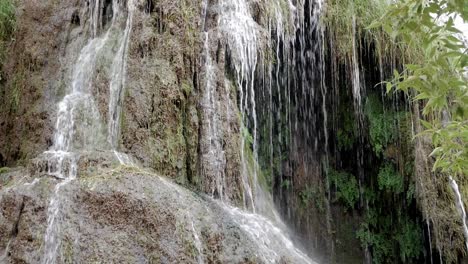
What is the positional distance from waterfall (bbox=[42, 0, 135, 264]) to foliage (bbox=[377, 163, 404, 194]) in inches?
199

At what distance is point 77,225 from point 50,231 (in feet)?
0.77

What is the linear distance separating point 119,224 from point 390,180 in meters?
5.82

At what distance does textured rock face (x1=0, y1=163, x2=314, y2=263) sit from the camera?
175 inches

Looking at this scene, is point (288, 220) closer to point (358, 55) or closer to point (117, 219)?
point (358, 55)

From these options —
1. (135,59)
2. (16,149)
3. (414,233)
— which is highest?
(135,59)

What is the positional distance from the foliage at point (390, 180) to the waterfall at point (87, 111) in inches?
199

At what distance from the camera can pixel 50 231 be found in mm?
4488

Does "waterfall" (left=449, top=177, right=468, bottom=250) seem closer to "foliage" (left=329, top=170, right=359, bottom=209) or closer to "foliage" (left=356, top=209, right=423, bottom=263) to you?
"foliage" (left=356, top=209, right=423, bottom=263)

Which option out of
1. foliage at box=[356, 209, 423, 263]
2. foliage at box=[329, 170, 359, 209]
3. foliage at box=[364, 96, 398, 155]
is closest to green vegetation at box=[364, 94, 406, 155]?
foliage at box=[364, 96, 398, 155]

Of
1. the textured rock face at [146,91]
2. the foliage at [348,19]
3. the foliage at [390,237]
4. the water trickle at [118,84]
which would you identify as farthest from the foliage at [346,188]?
the water trickle at [118,84]

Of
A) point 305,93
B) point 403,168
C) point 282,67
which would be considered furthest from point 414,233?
point 282,67

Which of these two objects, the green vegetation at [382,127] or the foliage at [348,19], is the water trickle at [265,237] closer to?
the green vegetation at [382,127]

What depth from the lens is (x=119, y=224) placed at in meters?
4.59

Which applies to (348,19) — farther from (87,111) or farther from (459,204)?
(87,111)
